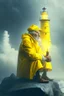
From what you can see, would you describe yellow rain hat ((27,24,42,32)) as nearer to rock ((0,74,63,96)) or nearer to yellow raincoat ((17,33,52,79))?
yellow raincoat ((17,33,52,79))

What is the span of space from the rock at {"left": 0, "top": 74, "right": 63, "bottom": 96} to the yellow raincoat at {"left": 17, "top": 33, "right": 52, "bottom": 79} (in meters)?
0.08

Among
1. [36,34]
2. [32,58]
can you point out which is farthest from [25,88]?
[36,34]

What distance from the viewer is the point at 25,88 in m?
4.99

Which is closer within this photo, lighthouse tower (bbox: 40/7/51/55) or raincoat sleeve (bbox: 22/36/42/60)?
raincoat sleeve (bbox: 22/36/42/60)

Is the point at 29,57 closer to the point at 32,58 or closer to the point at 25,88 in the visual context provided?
the point at 32,58

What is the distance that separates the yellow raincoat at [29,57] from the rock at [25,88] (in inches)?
3.3

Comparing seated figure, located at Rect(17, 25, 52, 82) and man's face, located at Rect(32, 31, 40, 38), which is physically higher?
man's face, located at Rect(32, 31, 40, 38)

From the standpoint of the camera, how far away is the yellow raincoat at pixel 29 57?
497cm

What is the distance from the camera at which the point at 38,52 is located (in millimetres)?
5000

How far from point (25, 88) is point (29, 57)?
334 millimetres

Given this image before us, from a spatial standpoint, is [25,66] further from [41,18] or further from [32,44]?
[41,18]

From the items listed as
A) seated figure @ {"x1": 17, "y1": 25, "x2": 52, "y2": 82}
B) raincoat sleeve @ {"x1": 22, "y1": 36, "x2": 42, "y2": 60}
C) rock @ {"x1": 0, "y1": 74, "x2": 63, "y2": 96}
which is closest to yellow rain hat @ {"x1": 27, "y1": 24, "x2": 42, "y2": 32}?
seated figure @ {"x1": 17, "y1": 25, "x2": 52, "y2": 82}

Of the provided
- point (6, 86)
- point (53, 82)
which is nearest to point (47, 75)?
point (53, 82)

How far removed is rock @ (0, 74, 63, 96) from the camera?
4965mm
